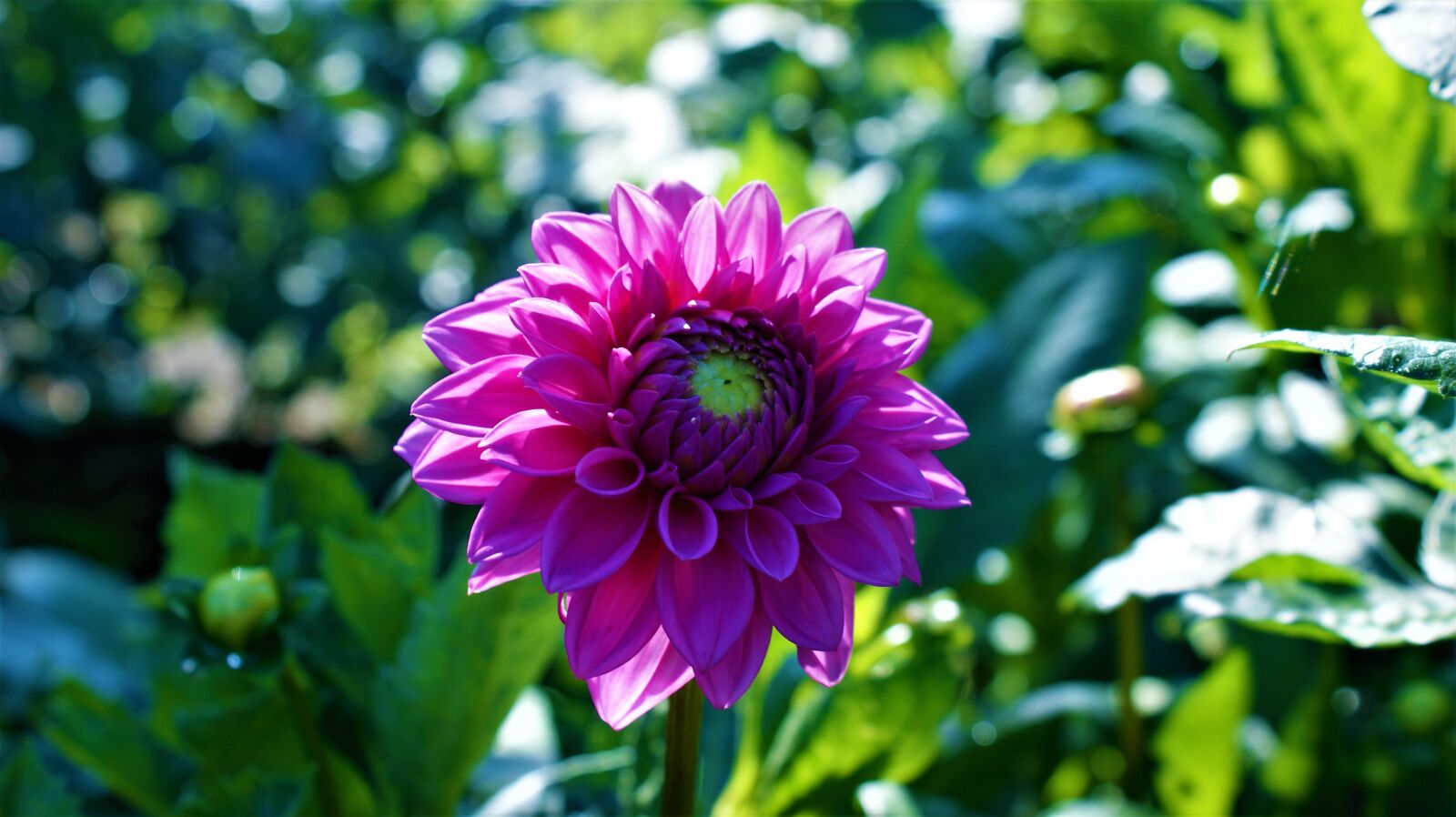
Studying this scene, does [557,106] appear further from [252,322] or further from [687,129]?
[252,322]

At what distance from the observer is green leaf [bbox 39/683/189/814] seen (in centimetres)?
81

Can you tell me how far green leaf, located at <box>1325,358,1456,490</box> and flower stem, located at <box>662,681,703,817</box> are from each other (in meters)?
0.42

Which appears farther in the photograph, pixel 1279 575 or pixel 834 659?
pixel 1279 575

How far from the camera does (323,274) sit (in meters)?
2.25

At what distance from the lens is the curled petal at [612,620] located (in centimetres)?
54

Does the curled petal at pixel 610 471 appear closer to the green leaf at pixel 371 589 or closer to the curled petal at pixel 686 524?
the curled petal at pixel 686 524

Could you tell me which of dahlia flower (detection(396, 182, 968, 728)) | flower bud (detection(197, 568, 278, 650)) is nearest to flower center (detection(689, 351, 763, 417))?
dahlia flower (detection(396, 182, 968, 728))

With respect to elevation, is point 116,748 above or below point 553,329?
below

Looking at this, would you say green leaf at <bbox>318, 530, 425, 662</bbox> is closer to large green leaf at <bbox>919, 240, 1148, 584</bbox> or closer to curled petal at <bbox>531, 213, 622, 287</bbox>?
curled petal at <bbox>531, 213, 622, 287</bbox>

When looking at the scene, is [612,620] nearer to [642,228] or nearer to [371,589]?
[642,228]

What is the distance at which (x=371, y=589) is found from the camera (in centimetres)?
80

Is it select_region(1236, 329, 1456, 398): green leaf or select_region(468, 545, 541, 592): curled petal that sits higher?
select_region(1236, 329, 1456, 398): green leaf

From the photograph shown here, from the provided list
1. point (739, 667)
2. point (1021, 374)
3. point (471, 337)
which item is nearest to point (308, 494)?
point (471, 337)

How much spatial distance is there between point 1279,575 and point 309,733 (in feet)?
2.08
